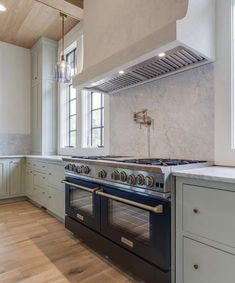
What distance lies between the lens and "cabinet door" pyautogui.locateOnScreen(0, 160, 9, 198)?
4.03 m

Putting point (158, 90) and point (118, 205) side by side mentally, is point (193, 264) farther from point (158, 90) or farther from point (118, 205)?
point (158, 90)

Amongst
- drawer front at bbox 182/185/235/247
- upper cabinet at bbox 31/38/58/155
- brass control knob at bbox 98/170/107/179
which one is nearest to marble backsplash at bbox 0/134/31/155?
upper cabinet at bbox 31/38/58/155

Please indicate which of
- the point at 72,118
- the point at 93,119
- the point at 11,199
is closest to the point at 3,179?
the point at 11,199

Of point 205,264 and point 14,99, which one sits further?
point 14,99

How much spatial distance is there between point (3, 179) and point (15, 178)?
0.22m

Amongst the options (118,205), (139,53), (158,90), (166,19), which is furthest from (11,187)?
(166,19)

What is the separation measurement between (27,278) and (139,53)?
1.99 metres

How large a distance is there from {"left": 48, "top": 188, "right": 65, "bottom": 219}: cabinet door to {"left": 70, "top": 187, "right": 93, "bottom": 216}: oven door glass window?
1.56 ft

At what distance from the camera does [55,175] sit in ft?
10.4

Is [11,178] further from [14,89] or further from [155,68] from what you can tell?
[155,68]

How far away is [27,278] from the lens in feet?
5.84

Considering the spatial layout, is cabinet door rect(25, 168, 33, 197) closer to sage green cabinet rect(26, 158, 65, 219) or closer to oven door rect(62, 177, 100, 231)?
sage green cabinet rect(26, 158, 65, 219)

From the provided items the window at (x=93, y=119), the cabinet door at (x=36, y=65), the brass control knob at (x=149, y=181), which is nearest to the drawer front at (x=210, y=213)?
the brass control knob at (x=149, y=181)

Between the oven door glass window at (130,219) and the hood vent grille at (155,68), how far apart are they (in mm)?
1220
